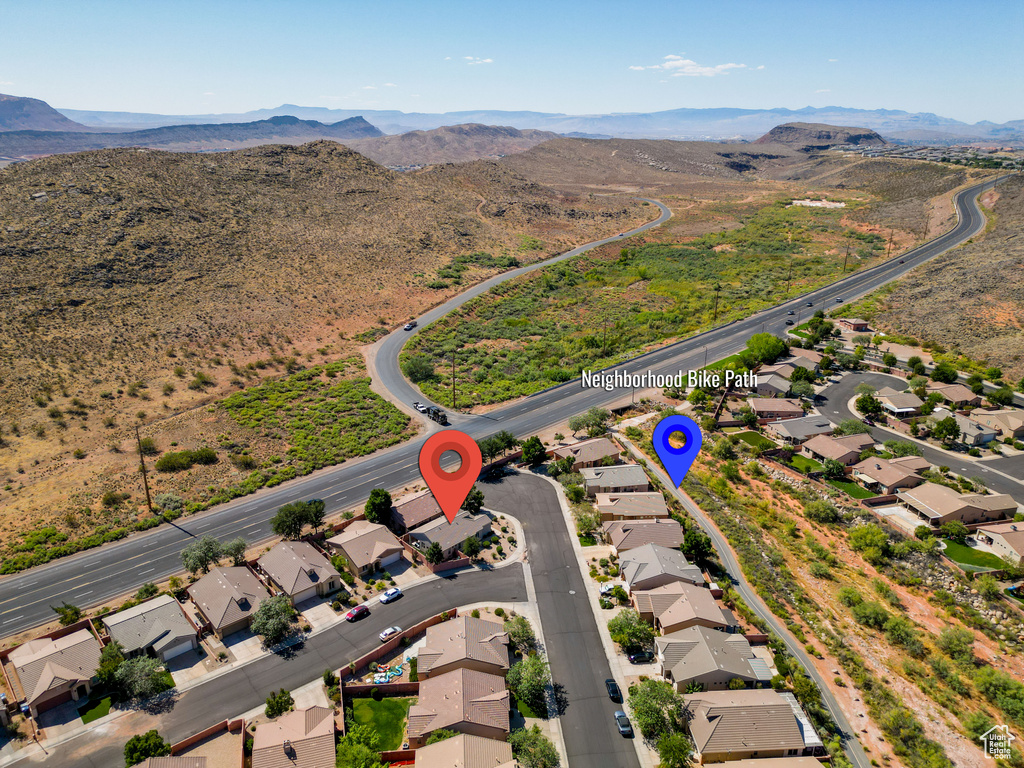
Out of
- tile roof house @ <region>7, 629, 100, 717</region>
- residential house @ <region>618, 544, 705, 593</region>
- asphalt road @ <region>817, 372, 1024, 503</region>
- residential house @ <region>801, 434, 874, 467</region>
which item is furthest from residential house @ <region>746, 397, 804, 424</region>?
tile roof house @ <region>7, 629, 100, 717</region>

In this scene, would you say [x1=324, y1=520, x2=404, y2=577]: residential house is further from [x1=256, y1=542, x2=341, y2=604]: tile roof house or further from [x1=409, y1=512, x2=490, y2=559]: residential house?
[x1=409, y1=512, x2=490, y2=559]: residential house

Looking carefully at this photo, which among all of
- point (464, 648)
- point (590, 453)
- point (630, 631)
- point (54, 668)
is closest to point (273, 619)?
point (54, 668)

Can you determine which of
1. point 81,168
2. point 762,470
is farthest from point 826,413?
point 81,168

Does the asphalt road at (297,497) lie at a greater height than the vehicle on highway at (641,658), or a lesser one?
greater

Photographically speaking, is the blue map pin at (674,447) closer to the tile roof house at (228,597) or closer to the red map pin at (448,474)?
the red map pin at (448,474)

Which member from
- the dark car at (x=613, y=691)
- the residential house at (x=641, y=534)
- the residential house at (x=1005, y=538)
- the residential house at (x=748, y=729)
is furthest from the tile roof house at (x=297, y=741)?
the residential house at (x=1005, y=538)

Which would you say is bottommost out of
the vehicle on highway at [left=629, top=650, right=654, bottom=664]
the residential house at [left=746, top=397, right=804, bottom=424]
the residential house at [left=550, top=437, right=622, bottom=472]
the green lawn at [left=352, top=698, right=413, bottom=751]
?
the green lawn at [left=352, top=698, right=413, bottom=751]
